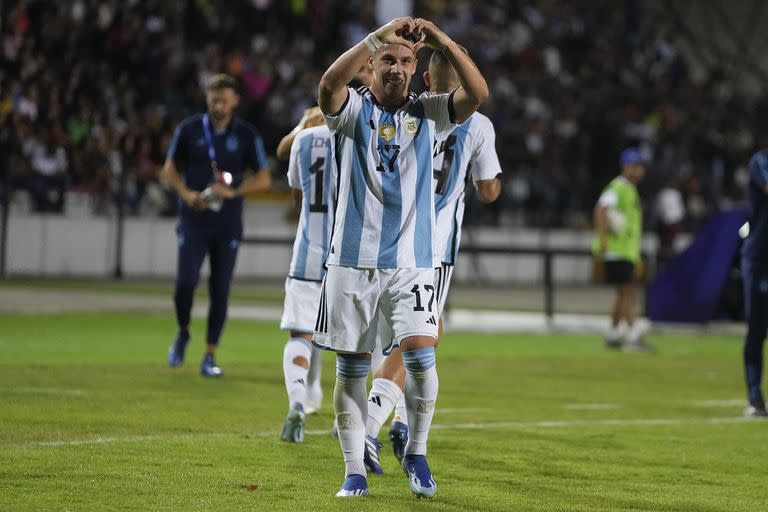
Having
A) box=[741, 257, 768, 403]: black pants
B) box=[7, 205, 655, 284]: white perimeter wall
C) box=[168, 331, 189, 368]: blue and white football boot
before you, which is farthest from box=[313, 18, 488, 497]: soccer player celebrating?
box=[7, 205, 655, 284]: white perimeter wall

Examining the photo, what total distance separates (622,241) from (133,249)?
1148 cm

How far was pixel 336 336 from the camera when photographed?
22.9 ft

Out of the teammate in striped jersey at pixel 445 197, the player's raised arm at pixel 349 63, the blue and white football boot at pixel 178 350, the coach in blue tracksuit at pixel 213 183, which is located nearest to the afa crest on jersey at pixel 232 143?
the coach in blue tracksuit at pixel 213 183

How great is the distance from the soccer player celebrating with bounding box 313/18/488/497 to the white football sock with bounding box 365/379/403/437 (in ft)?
2.38

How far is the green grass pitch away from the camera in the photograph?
6.98m

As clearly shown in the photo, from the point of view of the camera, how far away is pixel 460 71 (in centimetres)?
677

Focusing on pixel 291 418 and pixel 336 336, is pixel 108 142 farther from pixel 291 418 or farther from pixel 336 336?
pixel 336 336

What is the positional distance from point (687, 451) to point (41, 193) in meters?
17.8

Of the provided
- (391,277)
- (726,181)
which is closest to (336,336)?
(391,277)

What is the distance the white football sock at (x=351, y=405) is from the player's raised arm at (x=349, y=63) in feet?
4.21

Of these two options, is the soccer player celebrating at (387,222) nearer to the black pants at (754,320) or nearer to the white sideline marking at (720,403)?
the black pants at (754,320)

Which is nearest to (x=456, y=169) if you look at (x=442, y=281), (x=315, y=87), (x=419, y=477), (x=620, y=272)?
(x=442, y=281)

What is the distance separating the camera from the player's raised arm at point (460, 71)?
6688mm

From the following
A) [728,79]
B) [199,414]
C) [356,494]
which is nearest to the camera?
[356,494]
